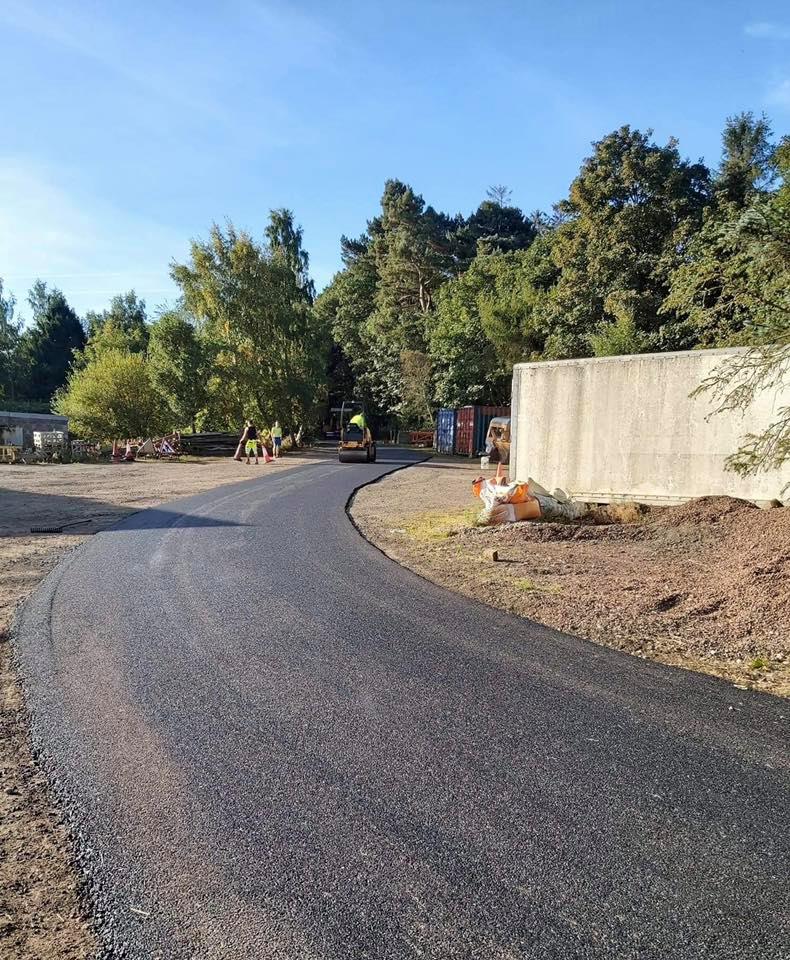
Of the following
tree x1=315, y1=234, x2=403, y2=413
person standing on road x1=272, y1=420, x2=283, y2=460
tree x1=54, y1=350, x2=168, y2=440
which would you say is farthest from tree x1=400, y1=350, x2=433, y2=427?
tree x1=54, y1=350, x2=168, y2=440

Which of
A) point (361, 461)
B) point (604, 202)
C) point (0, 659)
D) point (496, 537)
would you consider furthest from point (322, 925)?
point (604, 202)

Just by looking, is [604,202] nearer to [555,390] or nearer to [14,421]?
[555,390]

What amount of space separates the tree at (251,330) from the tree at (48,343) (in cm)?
3714

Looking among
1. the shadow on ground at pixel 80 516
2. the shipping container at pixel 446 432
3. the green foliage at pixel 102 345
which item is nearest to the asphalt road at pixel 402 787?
the shadow on ground at pixel 80 516

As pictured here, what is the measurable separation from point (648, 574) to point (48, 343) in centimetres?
7243

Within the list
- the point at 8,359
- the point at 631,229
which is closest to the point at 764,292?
the point at 631,229

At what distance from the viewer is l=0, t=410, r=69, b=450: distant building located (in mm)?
28109

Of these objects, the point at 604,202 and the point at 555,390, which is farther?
the point at 604,202

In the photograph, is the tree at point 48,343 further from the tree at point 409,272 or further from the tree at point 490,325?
the tree at point 490,325

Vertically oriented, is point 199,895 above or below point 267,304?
below

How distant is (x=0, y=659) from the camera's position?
16.0 feet

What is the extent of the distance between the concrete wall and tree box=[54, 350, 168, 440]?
26641mm

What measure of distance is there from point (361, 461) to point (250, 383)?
12.2 meters

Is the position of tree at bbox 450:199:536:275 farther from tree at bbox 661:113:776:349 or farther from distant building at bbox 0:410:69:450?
distant building at bbox 0:410:69:450
